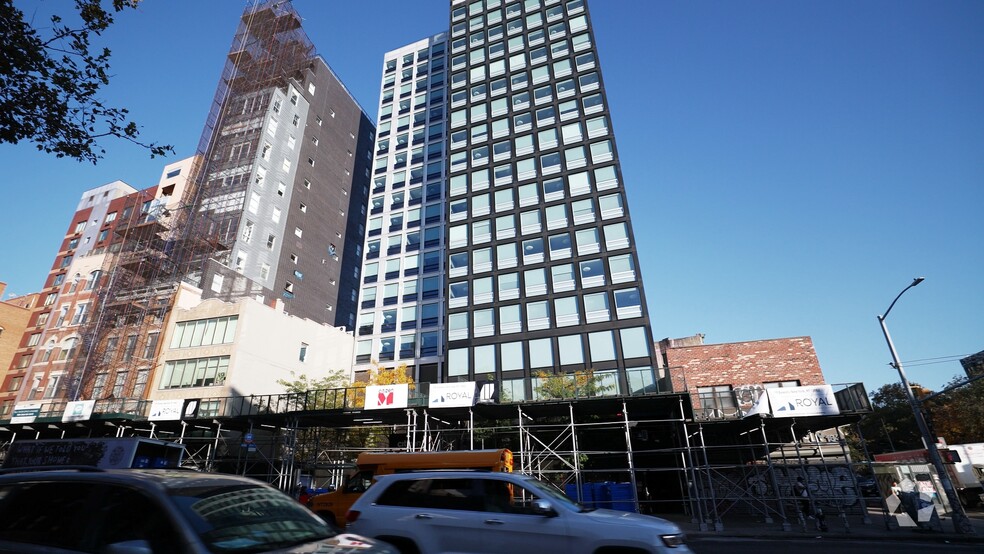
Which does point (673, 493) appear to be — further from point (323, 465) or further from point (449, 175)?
point (449, 175)

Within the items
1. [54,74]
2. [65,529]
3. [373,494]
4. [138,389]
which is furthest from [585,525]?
[138,389]

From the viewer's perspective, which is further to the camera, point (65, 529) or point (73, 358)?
point (73, 358)

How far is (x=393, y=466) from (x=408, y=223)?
38.5m

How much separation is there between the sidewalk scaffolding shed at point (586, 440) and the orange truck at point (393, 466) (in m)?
6.70

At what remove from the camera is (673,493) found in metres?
28.8

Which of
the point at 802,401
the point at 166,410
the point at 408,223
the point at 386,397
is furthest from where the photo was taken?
the point at 408,223

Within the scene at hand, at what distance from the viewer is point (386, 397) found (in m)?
23.8

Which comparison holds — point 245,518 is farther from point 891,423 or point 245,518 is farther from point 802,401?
point 891,423

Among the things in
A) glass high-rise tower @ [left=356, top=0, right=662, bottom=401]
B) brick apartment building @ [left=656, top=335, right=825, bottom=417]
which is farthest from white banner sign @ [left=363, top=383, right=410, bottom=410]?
brick apartment building @ [left=656, top=335, right=825, bottom=417]

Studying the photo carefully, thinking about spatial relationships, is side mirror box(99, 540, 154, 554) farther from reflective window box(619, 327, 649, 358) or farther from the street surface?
reflective window box(619, 327, 649, 358)

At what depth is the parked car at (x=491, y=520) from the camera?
20.5ft

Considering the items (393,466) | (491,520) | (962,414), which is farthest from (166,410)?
(962,414)

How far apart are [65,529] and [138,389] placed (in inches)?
1655

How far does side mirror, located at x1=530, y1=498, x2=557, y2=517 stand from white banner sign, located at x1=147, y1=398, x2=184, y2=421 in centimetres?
2900
